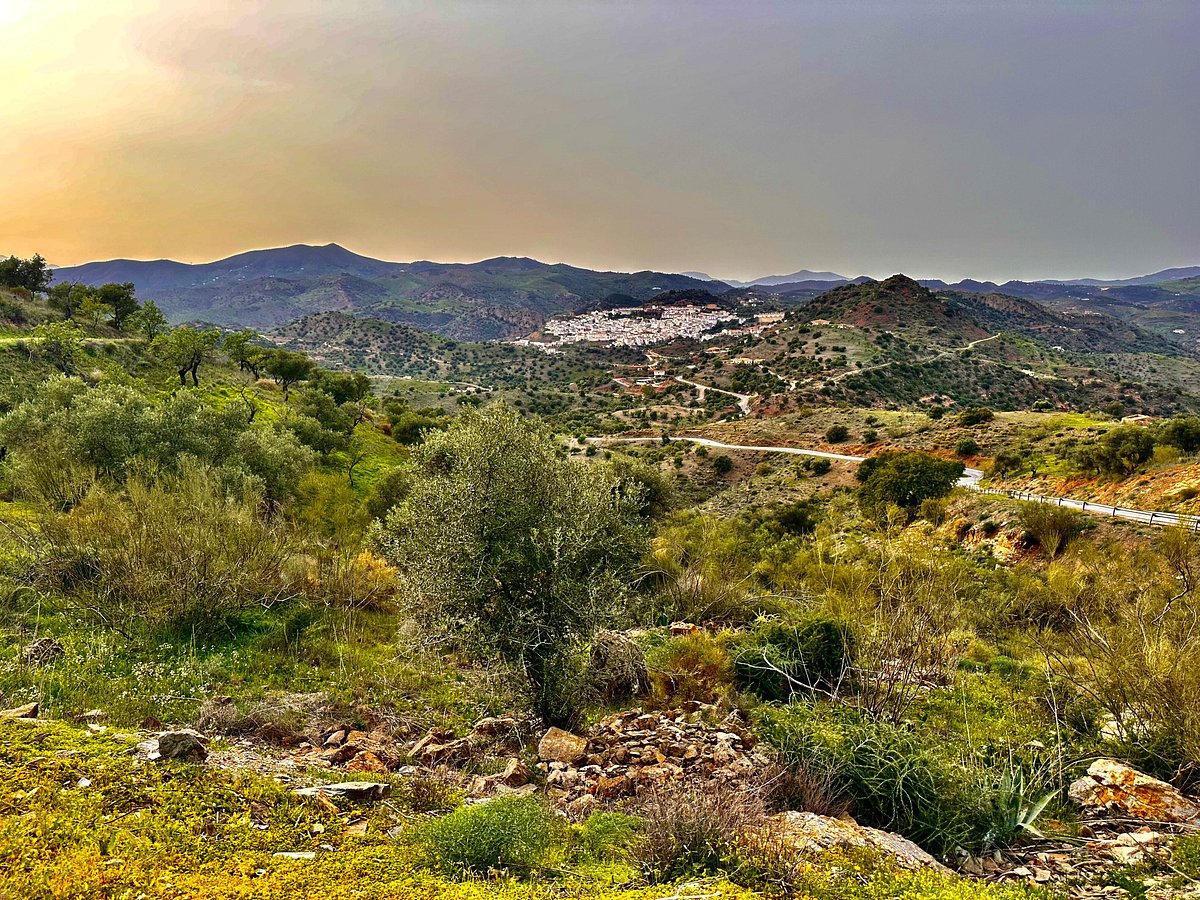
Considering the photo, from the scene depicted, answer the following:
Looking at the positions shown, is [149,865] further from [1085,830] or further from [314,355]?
[314,355]

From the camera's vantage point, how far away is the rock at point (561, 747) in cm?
793

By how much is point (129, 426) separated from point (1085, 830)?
95.8ft

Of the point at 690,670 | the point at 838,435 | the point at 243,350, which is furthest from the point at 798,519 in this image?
the point at 243,350

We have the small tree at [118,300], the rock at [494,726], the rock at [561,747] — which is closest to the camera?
the rock at [561,747]

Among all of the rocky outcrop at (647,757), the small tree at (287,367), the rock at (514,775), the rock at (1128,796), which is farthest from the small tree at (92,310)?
the rock at (1128,796)

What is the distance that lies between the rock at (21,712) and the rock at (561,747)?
618cm

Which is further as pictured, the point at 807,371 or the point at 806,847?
the point at 807,371

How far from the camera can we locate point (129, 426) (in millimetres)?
21328

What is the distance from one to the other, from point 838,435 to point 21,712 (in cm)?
5996

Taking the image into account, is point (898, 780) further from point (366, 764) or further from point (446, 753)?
point (366, 764)

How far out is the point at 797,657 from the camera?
1065 centimetres

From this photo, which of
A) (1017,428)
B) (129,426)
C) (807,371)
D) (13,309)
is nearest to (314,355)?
(13,309)

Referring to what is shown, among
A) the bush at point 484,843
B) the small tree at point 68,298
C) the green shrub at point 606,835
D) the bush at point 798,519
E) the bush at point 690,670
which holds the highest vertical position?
the small tree at point 68,298

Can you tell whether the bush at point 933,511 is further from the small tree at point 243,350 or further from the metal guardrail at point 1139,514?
the small tree at point 243,350
